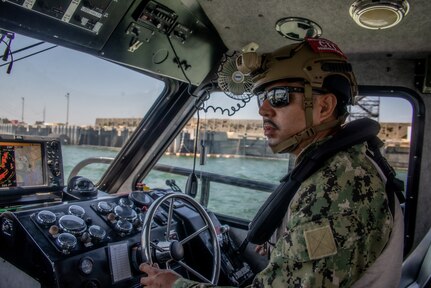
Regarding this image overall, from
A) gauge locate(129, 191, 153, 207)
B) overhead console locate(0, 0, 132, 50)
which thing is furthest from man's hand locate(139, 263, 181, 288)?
overhead console locate(0, 0, 132, 50)

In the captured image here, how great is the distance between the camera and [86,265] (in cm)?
181

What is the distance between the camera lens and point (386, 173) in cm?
126

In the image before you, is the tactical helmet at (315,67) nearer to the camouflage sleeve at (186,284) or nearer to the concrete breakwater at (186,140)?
the camouflage sleeve at (186,284)

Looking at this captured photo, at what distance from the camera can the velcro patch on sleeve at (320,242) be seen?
102 centimetres

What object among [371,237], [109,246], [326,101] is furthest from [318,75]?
[109,246]

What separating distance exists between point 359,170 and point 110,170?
2.52 meters

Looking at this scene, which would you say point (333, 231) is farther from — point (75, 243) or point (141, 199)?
point (141, 199)

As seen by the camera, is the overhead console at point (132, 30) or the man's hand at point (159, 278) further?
the overhead console at point (132, 30)

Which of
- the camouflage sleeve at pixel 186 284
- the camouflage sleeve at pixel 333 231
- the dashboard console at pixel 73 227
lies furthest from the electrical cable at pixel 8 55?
the camouflage sleeve at pixel 333 231

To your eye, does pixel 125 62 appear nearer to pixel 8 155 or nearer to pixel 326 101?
pixel 8 155

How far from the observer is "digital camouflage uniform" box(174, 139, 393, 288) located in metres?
1.02

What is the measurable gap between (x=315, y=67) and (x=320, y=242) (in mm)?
681

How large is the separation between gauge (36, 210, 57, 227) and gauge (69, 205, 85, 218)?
0.48ft

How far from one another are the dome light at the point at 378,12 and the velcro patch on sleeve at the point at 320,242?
54.0 inches
